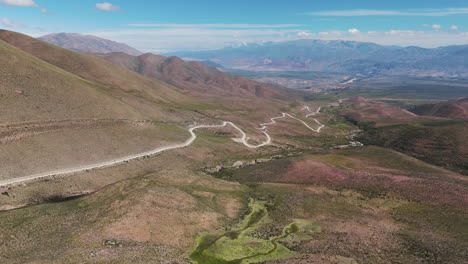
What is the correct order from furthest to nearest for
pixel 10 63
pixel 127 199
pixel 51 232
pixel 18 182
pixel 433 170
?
1. pixel 10 63
2. pixel 433 170
3. pixel 18 182
4. pixel 127 199
5. pixel 51 232

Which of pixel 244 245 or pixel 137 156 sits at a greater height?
pixel 244 245

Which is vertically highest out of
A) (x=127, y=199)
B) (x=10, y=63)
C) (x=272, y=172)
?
(x=10, y=63)

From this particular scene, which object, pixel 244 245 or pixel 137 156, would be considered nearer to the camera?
pixel 244 245

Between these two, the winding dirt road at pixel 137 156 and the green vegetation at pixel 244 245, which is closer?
the green vegetation at pixel 244 245

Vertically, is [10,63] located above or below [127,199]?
above

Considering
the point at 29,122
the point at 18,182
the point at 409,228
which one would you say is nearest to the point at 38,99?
the point at 29,122

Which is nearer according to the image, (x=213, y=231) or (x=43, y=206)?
(x=213, y=231)

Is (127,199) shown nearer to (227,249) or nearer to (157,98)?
(227,249)

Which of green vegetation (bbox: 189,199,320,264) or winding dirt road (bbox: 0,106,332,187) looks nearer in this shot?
green vegetation (bbox: 189,199,320,264)
